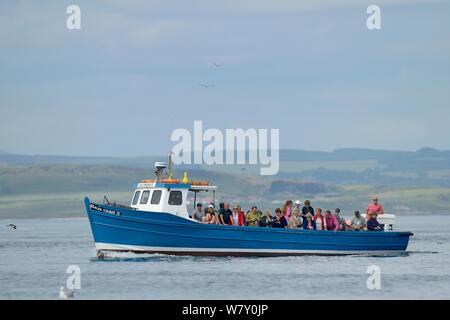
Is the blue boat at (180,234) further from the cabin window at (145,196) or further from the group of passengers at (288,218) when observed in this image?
the group of passengers at (288,218)

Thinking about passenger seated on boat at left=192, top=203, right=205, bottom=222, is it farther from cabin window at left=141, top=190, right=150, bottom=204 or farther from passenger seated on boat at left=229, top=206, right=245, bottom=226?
cabin window at left=141, top=190, right=150, bottom=204

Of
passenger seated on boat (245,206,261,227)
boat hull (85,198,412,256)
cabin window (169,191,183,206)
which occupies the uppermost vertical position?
cabin window (169,191,183,206)

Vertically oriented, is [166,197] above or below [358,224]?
above

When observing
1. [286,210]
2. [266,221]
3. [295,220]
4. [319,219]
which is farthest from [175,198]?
[319,219]

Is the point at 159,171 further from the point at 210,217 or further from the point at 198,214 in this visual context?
the point at 210,217

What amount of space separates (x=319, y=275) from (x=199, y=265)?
5.94 metres

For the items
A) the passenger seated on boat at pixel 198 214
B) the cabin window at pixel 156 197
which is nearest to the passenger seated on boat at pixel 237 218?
the passenger seated on boat at pixel 198 214

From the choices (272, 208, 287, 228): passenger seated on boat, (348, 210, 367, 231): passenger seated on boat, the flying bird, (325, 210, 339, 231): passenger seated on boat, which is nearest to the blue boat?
(272, 208, 287, 228): passenger seated on boat

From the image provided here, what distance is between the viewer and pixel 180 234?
57.5m

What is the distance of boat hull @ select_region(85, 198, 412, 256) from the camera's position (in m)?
57.1

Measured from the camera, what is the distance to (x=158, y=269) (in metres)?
54.9

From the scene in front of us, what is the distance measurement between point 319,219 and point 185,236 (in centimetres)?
694
